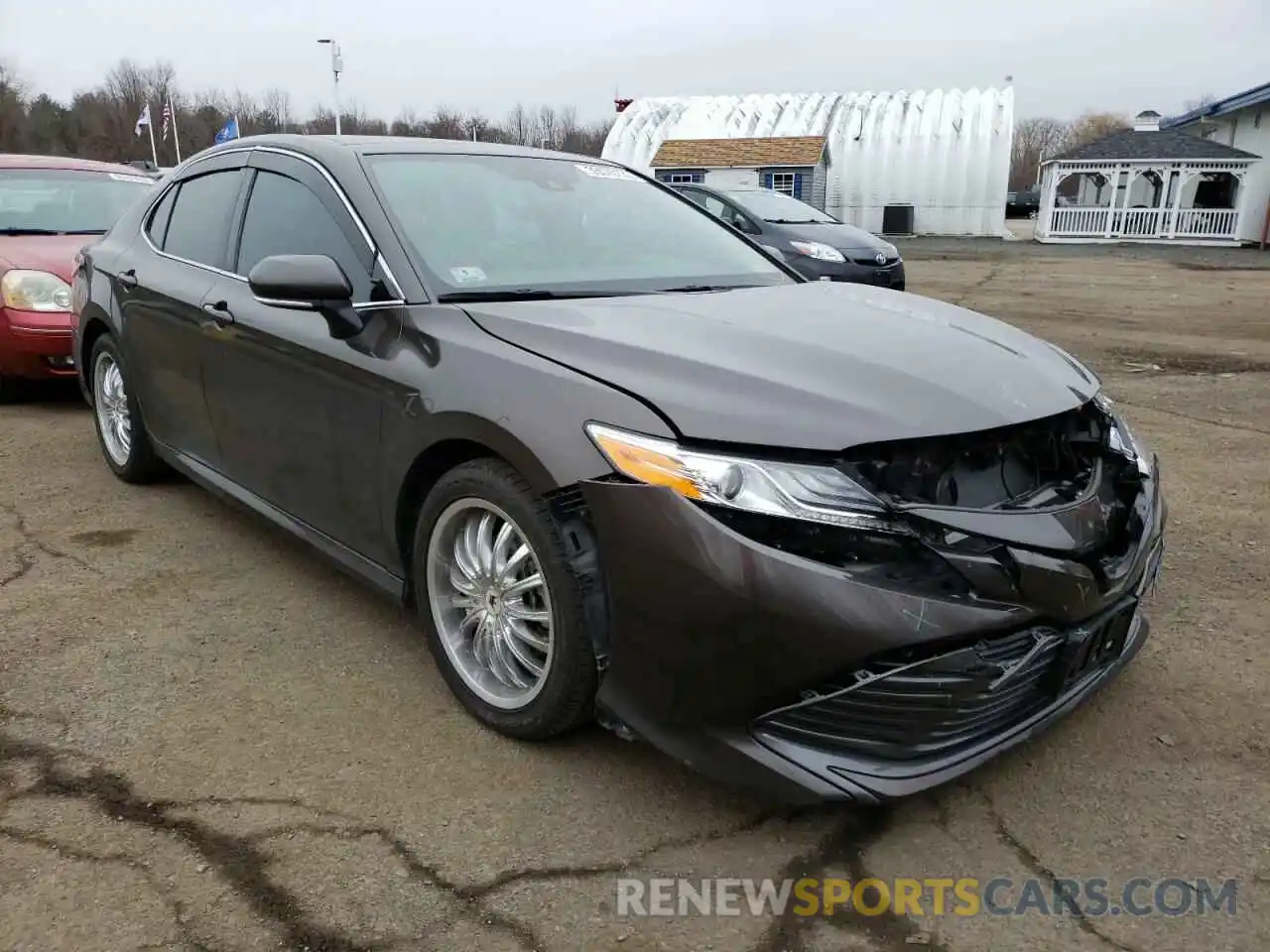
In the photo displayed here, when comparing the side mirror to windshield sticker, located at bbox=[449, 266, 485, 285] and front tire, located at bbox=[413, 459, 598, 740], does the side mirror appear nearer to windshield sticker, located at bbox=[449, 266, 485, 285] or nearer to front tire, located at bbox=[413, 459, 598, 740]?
windshield sticker, located at bbox=[449, 266, 485, 285]

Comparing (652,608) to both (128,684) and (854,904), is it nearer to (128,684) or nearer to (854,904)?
(854,904)

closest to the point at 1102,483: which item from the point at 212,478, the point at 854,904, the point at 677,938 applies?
the point at 854,904

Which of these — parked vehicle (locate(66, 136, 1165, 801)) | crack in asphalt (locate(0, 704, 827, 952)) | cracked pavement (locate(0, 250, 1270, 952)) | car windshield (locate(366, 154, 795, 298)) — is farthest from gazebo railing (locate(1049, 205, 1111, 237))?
crack in asphalt (locate(0, 704, 827, 952))

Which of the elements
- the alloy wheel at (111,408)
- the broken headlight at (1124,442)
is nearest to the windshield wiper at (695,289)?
the broken headlight at (1124,442)

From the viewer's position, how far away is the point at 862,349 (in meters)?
2.46

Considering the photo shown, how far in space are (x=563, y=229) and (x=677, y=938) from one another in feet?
7.27

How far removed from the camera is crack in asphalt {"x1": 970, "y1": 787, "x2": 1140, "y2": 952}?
1.94m

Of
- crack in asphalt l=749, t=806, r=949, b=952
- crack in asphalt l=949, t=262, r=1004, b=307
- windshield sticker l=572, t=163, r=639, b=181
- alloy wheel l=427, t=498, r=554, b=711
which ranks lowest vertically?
crack in asphalt l=749, t=806, r=949, b=952

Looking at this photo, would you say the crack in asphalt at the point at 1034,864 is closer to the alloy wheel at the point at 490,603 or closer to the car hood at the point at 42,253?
the alloy wheel at the point at 490,603

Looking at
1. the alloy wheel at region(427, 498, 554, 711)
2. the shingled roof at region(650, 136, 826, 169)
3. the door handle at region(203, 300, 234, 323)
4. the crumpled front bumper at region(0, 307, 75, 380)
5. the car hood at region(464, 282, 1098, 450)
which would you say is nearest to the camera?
the car hood at region(464, 282, 1098, 450)

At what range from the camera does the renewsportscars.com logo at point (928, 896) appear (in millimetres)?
2025

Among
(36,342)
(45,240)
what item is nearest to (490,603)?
(36,342)

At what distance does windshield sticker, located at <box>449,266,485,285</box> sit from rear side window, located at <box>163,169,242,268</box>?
131 cm

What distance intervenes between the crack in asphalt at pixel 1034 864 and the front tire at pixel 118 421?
3.86m
